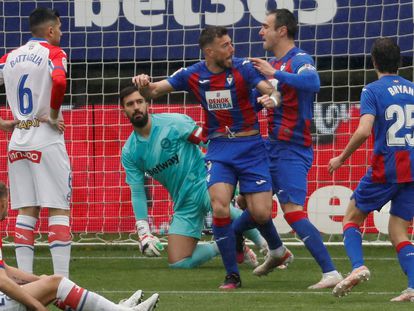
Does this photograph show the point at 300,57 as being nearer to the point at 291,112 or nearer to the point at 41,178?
the point at 291,112

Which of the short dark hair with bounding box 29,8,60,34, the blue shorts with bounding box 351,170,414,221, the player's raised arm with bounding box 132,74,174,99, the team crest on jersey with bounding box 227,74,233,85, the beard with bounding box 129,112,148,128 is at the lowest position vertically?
A: the blue shorts with bounding box 351,170,414,221

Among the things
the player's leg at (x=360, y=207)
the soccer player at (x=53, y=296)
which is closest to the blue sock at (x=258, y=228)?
the player's leg at (x=360, y=207)

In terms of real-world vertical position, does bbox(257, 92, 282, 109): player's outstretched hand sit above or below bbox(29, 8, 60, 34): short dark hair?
below

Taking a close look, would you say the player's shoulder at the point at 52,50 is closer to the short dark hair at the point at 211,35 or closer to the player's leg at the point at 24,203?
the player's leg at the point at 24,203

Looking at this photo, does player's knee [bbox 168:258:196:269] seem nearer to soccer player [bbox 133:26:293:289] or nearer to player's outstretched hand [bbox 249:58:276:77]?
soccer player [bbox 133:26:293:289]

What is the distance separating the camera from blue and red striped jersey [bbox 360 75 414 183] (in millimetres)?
8422

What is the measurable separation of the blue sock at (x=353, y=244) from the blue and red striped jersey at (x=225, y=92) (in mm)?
1244

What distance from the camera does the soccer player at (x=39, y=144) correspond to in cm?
922

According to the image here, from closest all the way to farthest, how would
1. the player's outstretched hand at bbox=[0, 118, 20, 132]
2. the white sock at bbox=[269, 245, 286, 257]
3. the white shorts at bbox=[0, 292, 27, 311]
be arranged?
the white shorts at bbox=[0, 292, 27, 311] → the player's outstretched hand at bbox=[0, 118, 20, 132] → the white sock at bbox=[269, 245, 286, 257]

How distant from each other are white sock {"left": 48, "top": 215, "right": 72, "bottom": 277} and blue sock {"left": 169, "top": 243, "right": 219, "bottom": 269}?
1.99 m

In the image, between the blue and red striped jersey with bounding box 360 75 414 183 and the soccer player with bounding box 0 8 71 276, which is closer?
the blue and red striped jersey with bounding box 360 75 414 183

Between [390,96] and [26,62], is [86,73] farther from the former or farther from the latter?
[390,96]

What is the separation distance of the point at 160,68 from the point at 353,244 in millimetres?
5717

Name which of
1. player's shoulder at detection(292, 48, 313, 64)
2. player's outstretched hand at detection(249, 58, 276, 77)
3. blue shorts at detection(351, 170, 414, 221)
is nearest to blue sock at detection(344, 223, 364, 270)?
blue shorts at detection(351, 170, 414, 221)
